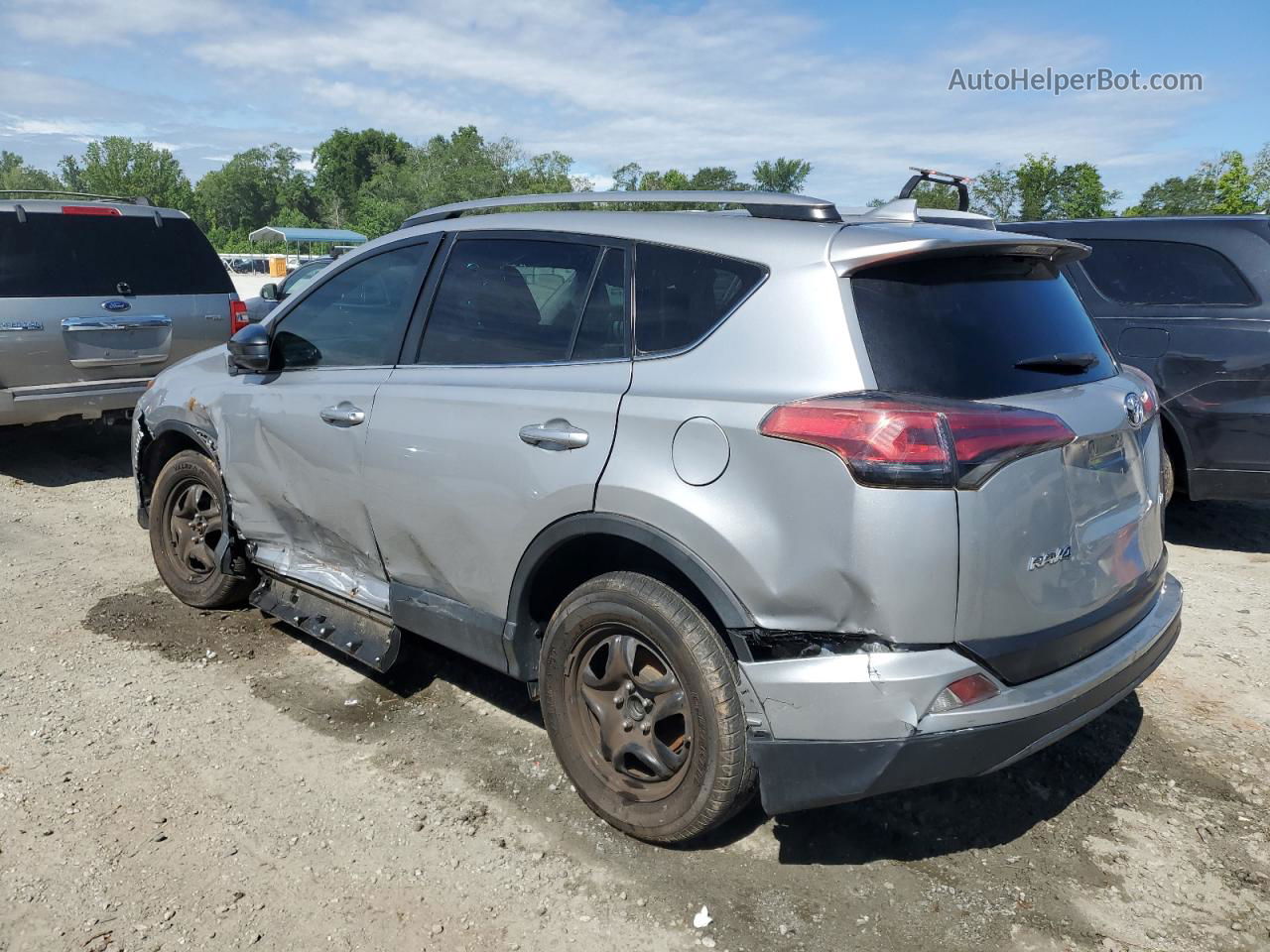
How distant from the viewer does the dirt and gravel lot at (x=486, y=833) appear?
8.57 feet

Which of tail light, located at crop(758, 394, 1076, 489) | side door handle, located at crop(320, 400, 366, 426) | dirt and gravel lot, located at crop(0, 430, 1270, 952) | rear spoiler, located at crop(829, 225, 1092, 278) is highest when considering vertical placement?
rear spoiler, located at crop(829, 225, 1092, 278)

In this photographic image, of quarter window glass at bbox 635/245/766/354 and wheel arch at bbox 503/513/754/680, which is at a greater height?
quarter window glass at bbox 635/245/766/354

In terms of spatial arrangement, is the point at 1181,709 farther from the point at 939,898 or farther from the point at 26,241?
the point at 26,241

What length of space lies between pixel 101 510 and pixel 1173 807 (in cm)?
628

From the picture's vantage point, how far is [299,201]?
4594 inches

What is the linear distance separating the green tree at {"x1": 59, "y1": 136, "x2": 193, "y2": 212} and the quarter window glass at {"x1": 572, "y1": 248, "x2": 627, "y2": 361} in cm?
10769

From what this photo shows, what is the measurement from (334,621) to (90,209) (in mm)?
4872

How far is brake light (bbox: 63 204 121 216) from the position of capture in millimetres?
7005

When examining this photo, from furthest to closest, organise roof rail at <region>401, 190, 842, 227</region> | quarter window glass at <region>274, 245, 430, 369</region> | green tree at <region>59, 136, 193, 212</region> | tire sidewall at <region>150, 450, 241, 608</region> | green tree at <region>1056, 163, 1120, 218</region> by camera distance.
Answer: green tree at <region>59, 136, 193, 212</region> < green tree at <region>1056, 163, 1120, 218</region> < tire sidewall at <region>150, 450, 241, 608</region> < quarter window glass at <region>274, 245, 430, 369</region> < roof rail at <region>401, 190, 842, 227</region>

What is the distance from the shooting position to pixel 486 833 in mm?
3027

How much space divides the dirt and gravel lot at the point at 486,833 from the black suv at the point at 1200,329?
164 cm

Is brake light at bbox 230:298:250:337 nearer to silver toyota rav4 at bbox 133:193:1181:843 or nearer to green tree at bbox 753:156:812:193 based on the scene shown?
silver toyota rav4 at bbox 133:193:1181:843

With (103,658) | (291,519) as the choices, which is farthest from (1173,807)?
(103,658)

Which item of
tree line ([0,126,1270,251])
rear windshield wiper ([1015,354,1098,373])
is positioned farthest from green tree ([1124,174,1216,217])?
rear windshield wiper ([1015,354,1098,373])
